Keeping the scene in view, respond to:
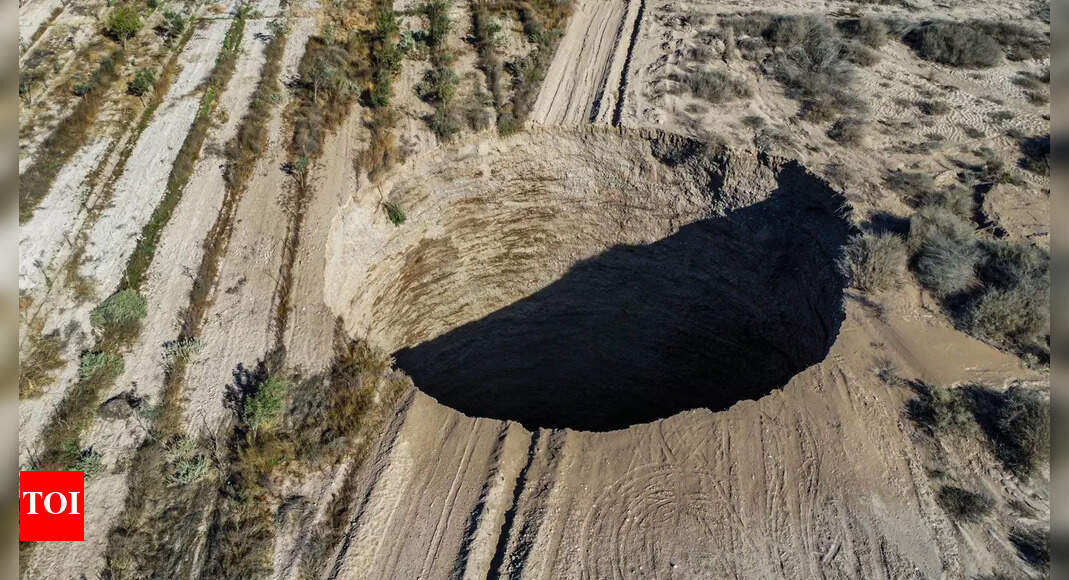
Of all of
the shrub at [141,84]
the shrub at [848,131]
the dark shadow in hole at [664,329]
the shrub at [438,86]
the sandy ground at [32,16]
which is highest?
the shrub at [848,131]

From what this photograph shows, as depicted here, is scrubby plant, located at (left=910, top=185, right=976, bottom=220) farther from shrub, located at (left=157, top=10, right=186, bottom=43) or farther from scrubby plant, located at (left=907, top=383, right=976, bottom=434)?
shrub, located at (left=157, top=10, right=186, bottom=43)

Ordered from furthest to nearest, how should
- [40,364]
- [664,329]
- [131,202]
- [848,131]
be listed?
[664,329] < [848,131] < [131,202] < [40,364]

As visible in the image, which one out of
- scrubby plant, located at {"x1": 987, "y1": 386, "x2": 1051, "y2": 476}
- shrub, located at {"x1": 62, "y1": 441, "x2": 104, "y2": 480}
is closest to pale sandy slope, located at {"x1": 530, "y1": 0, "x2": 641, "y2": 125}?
scrubby plant, located at {"x1": 987, "y1": 386, "x2": 1051, "y2": 476}

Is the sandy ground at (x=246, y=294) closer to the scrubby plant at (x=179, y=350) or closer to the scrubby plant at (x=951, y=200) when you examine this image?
the scrubby plant at (x=179, y=350)

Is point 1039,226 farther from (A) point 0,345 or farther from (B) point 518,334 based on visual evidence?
(A) point 0,345

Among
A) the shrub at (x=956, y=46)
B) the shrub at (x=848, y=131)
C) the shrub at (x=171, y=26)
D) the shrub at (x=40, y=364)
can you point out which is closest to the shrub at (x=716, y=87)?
the shrub at (x=848, y=131)

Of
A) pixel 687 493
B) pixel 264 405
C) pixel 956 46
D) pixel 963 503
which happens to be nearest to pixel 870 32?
pixel 956 46

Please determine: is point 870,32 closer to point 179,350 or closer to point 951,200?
point 951,200
